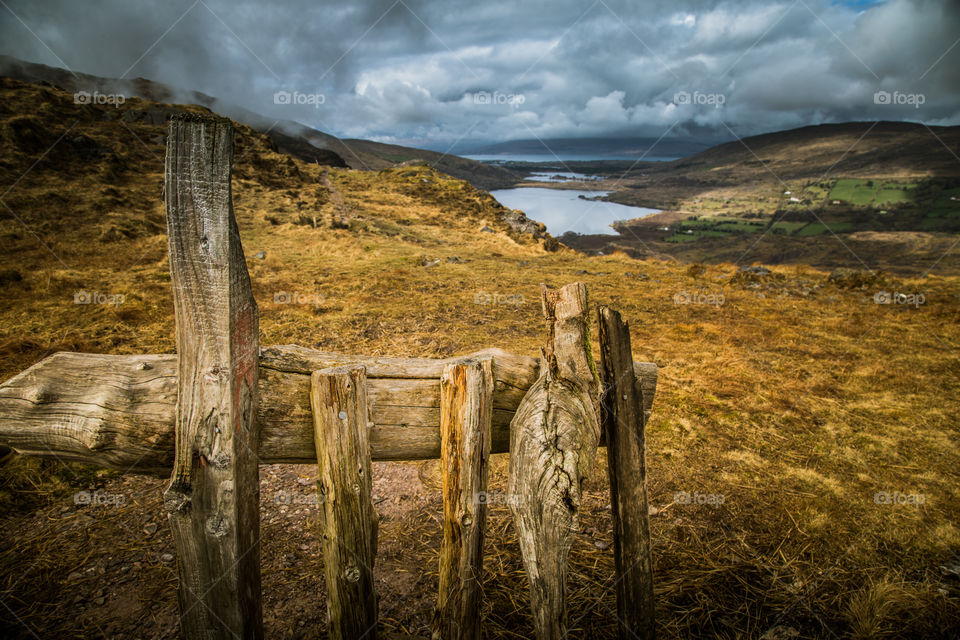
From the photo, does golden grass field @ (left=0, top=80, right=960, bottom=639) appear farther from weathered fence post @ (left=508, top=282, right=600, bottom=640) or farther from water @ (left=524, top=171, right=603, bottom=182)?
water @ (left=524, top=171, right=603, bottom=182)

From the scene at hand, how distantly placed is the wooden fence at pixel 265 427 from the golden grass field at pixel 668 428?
1.07 meters

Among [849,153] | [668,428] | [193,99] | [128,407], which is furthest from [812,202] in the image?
[128,407]

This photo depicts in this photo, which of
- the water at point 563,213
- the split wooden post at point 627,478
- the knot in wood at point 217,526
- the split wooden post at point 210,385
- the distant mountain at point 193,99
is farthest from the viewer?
the water at point 563,213

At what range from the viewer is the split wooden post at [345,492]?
1955 mm

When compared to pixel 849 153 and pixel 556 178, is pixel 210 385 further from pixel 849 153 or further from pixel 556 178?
pixel 849 153

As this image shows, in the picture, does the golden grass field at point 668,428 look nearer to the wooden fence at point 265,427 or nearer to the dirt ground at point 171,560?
the dirt ground at point 171,560

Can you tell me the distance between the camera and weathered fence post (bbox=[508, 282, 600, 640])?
192 centimetres

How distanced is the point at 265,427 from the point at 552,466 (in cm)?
141

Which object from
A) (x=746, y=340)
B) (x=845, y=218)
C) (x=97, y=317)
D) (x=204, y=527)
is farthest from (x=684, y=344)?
(x=845, y=218)

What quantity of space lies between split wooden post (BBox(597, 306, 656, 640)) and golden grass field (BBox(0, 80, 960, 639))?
0.44 metres

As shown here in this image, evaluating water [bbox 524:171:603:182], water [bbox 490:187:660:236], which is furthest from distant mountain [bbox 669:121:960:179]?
water [bbox 490:187:660:236]

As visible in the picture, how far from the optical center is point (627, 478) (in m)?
2.42

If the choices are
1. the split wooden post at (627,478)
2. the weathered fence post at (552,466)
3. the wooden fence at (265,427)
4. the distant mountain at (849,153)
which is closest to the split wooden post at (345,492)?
the wooden fence at (265,427)

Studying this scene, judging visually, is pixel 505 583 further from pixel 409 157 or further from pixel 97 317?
pixel 409 157
